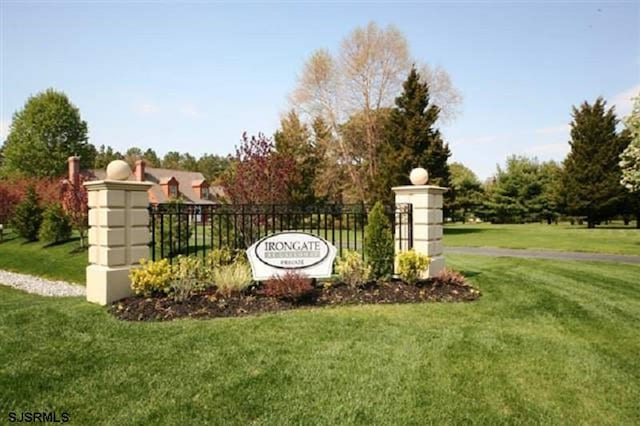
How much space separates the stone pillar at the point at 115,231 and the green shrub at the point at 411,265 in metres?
4.09

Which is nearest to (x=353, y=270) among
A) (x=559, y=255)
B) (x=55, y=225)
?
(x=559, y=255)

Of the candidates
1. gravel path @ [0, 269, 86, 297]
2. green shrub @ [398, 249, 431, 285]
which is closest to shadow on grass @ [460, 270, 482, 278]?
green shrub @ [398, 249, 431, 285]

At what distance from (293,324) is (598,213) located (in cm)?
3135

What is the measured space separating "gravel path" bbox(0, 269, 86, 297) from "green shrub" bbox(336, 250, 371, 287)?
28.4 feet

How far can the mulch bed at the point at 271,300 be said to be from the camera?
560 cm

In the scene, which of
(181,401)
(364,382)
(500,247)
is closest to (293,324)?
(364,382)

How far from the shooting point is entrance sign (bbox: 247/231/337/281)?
261 inches

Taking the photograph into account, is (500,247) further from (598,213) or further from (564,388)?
(598,213)

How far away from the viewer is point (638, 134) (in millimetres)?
16047

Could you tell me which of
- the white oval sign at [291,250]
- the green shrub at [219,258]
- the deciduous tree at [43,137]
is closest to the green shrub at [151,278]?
the green shrub at [219,258]

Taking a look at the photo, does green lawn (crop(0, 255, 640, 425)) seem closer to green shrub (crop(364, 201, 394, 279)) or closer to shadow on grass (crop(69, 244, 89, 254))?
green shrub (crop(364, 201, 394, 279))

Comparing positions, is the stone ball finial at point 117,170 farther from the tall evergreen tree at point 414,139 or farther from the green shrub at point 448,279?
the tall evergreen tree at point 414,139

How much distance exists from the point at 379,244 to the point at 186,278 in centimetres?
318

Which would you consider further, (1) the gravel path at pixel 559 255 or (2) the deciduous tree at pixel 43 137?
(2) the deciduous tree at pixel 43 137
